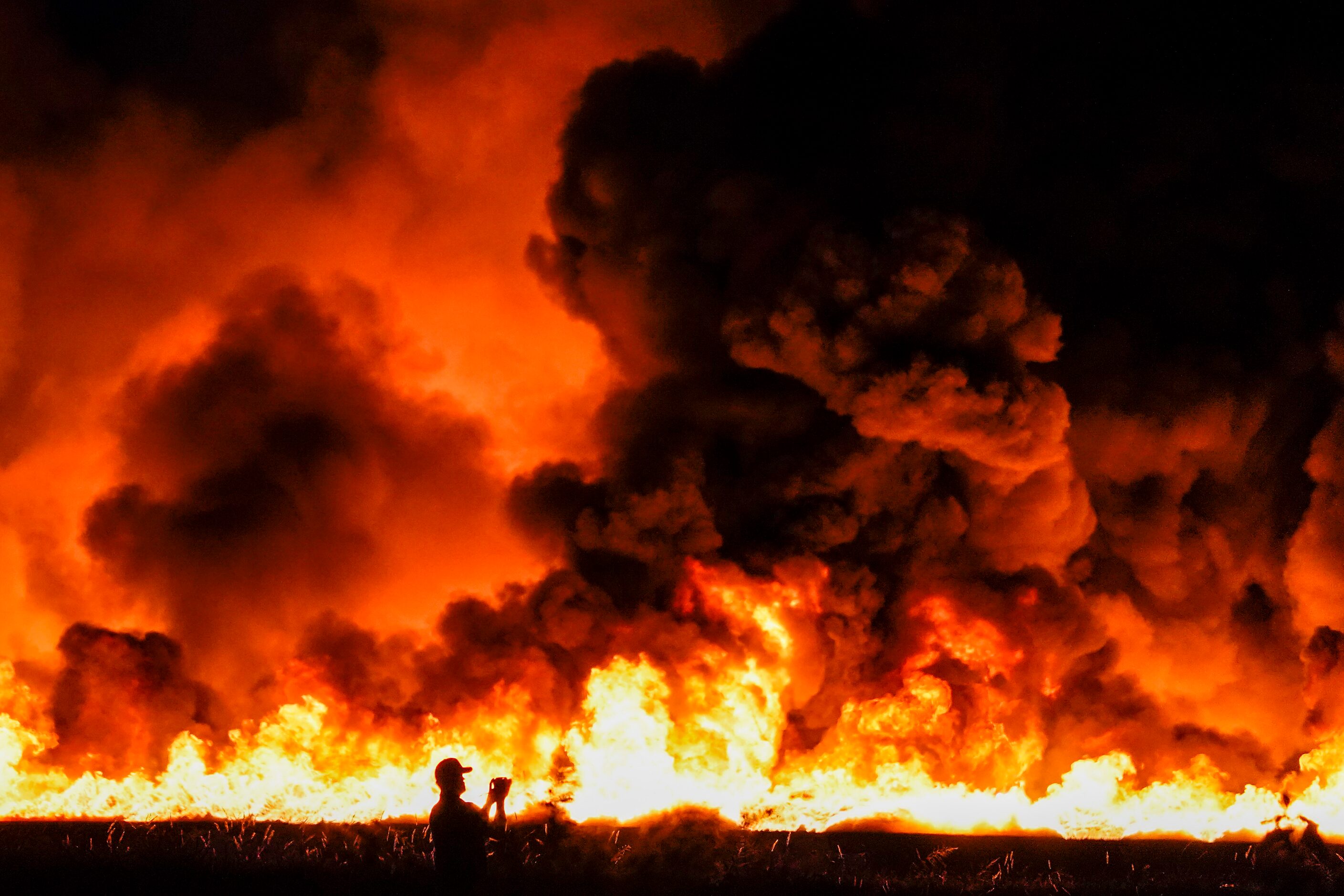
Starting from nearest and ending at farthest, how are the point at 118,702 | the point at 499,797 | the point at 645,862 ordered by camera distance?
the point at 499,797, the point at 645,862, the point at 118,702

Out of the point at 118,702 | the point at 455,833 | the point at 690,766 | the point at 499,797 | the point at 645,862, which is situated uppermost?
the point at 118,702

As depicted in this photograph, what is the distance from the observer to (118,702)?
27.2 metres

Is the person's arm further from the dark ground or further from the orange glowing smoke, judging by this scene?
the orange glowing smoke

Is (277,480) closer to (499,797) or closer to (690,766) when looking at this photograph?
(690,766)

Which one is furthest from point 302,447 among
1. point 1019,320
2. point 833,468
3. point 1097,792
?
point 1097,792

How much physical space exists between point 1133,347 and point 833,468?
9.16m

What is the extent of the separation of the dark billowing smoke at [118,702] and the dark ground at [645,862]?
17.1ft

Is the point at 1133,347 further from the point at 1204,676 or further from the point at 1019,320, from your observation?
the point at 1204,676

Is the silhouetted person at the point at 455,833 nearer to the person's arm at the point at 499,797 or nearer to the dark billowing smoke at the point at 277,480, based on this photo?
the person's arm at the point at 499,797

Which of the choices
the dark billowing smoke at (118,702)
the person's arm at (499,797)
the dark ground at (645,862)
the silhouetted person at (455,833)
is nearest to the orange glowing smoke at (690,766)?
the dark billowing smoke at (118,702)

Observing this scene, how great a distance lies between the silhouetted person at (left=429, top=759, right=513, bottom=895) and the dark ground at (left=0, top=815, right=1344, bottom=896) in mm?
2064

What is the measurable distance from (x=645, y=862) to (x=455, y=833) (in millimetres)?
5113

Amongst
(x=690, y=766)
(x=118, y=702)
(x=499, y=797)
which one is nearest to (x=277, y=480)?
(x=118, y=702)

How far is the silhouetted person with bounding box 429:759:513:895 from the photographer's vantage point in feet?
49.0
